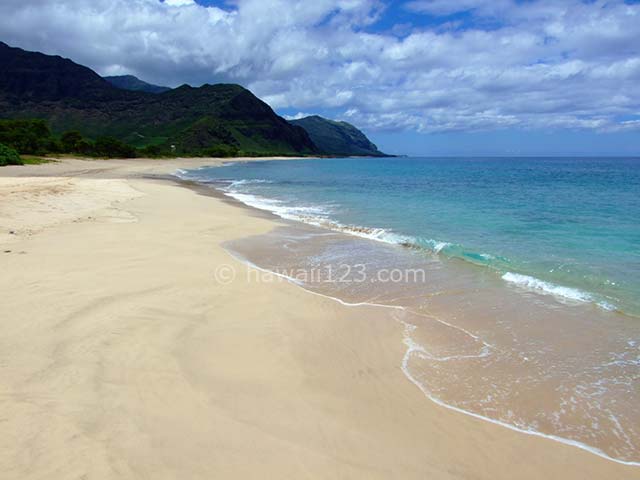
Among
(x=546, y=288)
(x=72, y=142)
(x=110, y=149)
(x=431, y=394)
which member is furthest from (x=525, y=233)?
(x=110, y=149)

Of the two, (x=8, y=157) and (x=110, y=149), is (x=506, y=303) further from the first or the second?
(x=110, y=149)

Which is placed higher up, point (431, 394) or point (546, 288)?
point (546, 288)

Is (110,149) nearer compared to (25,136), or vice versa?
(25,136)

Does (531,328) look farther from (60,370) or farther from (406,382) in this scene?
(60,370)

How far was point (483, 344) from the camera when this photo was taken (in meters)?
6.32

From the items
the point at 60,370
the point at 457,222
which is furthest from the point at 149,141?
the point at 60,370

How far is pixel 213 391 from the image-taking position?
4.51 m

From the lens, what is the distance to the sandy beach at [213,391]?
3.45 metres

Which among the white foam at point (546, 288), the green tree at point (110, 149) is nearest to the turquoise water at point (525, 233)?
the white foam at point (546, 288)

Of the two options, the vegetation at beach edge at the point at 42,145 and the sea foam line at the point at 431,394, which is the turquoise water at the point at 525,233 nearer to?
the sea foam line at the point at 431,394

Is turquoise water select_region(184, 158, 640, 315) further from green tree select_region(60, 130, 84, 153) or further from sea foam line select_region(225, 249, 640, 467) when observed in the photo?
green tree select_region(60, 130, 84, 153)

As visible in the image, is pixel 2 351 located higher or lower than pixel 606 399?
higher

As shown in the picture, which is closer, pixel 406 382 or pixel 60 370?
pixel 60 370

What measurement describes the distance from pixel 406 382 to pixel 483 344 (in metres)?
1.84
